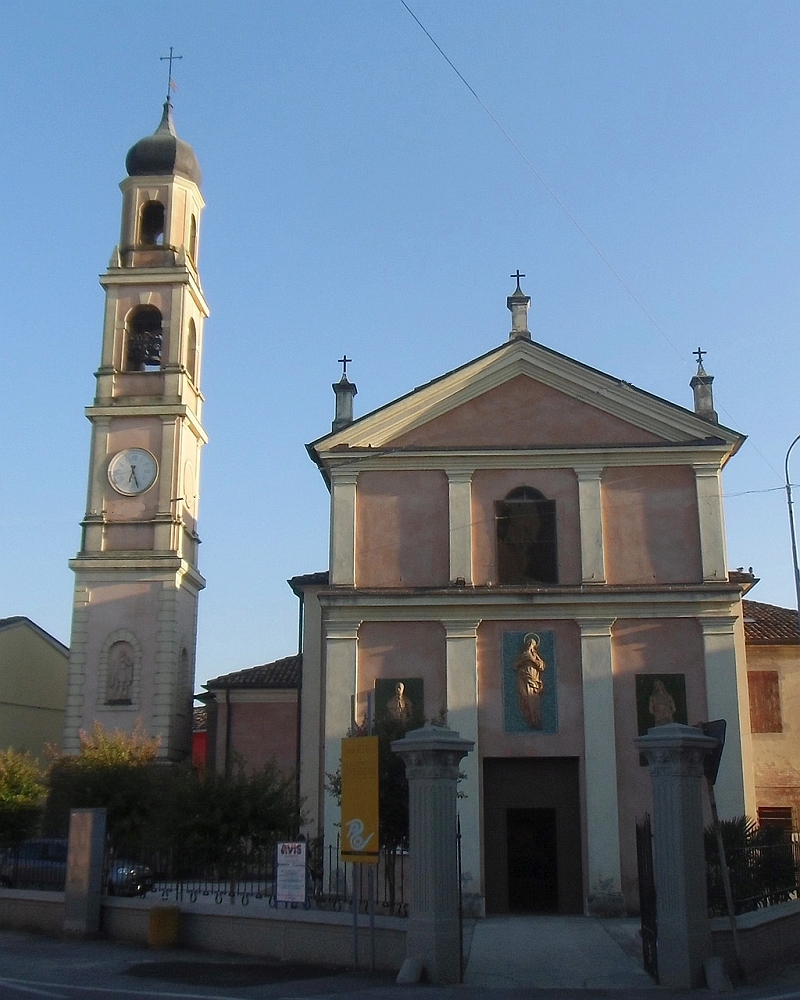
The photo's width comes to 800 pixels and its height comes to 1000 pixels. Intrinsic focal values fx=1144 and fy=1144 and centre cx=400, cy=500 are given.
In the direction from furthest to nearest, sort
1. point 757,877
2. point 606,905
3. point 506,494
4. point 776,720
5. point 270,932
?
1. point 776,720
2. point 506,494
3. point 606,905
4. point 270,932
5. point 757,877

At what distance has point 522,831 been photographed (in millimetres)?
21875

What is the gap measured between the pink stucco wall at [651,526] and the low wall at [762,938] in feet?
27.0

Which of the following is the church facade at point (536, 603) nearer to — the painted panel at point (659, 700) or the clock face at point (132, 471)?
the painted panel at point (659, 700)

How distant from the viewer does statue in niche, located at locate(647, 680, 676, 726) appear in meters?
21.9

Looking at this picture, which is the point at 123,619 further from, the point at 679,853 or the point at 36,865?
the point at 679,853

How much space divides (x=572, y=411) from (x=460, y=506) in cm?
312

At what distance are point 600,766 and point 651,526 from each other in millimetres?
4929

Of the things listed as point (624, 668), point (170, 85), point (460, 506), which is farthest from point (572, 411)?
point (170, 85)

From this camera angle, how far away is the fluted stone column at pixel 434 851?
13383mm

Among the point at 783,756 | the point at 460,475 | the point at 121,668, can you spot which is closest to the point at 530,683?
the point at 460,475

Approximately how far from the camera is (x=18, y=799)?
2330 centimetres

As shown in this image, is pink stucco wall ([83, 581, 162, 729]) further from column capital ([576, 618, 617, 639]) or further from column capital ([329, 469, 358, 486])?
column capital ([576, 618, 617, 639])

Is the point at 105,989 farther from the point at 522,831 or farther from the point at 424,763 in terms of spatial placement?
the point at 522,831

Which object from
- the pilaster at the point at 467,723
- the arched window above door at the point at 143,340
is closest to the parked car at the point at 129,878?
the pilaster at the point at 467,723
